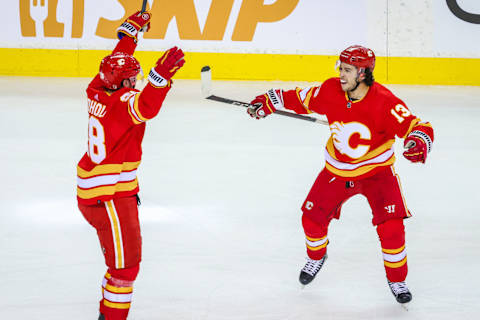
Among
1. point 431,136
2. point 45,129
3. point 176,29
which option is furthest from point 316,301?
point 176,29

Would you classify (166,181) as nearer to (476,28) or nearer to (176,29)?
(176,29)

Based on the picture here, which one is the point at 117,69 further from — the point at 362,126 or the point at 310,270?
the point at 310,270

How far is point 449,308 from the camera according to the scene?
317 cm

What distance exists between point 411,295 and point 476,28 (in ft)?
19.9

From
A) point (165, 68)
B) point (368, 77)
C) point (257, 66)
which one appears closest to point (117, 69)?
point (165, 68)

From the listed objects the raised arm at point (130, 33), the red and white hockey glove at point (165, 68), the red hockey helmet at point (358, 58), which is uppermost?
the red and white hockey glove at point (165, 68)

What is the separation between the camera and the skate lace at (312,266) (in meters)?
3.42

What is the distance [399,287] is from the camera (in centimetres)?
321

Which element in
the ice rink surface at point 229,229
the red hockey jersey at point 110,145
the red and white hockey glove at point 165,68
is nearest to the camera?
the red and white hockey glove at point 165,68

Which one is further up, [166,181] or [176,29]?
[166,181]

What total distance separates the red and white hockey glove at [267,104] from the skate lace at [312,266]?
70cm

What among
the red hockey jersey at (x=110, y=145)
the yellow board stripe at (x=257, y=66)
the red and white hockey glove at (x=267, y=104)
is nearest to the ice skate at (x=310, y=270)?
the red and white hockey glove at (x=267, y=104)

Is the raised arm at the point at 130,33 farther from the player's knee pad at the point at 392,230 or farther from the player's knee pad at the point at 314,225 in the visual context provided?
the player's knee pad at the point at 392,230

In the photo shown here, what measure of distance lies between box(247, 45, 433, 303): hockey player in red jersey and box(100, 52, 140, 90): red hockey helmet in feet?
3.04
